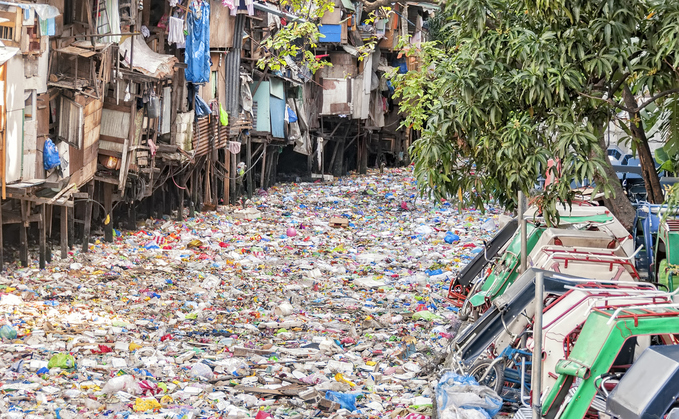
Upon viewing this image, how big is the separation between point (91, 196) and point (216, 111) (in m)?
5.63

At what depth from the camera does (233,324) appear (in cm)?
924

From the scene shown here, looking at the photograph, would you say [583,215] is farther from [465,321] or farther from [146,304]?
[146,304]

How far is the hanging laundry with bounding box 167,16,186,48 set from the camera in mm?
14766

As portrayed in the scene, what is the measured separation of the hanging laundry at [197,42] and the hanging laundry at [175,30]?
0.55m

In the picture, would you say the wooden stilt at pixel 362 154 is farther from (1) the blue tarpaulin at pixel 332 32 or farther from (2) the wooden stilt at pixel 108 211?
(2) the wooden stilt at pixel 108 211

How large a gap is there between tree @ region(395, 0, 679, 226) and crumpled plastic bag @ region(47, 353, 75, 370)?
3694 mm

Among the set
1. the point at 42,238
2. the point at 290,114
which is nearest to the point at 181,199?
the point at 42,238

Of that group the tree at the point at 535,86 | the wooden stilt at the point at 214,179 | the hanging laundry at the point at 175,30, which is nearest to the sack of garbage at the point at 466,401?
the tree at the point at 535,86

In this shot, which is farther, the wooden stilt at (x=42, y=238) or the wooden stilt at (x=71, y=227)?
the wooden stilt at (x=71, y=227)

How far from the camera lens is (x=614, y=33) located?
5930 mm

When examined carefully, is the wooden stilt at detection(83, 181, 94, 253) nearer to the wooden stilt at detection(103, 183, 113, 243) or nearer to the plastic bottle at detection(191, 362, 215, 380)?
the wooden stilt at detection(103, 183, 113, 243)

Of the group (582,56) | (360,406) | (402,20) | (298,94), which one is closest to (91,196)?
(360,406)

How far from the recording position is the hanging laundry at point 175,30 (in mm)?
14766

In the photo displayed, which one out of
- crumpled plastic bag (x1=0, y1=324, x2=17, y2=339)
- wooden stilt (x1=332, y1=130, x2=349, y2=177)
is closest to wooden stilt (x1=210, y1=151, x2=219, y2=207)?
wooden stilt (x1=332, y1=130, x2=349, y2=177)
